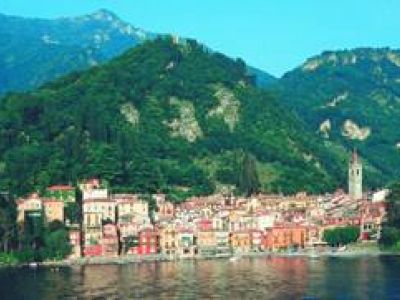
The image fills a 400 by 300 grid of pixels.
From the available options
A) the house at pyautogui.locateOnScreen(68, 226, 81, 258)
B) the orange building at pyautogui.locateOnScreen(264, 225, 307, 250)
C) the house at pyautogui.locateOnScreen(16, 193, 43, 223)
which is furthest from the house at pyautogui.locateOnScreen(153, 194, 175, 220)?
the house at pyautogui.locateOnScreen(16, 193, 43, 223)

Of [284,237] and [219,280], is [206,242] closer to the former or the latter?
[284,237]

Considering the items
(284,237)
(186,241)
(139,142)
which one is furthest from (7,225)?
(139,142)

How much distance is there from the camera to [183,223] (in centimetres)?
13562

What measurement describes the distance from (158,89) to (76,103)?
70.1 ft

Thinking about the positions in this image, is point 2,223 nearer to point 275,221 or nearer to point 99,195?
point 99,195

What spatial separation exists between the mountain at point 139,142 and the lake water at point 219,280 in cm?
4181

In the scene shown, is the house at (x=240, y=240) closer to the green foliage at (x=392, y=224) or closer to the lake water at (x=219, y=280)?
the lake water at (x=219, y=280)

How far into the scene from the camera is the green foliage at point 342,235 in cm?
12925

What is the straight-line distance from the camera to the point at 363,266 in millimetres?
102250

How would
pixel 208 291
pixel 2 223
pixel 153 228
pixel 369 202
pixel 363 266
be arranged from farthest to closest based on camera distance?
1. pixel 369 202
2. pixel 153 228
3. pixel 2 223
4. pixel 363 266
5. pixel 208 291

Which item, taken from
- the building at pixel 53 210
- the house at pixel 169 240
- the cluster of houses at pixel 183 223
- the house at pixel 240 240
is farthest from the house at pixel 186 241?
the building at pixel 53 210

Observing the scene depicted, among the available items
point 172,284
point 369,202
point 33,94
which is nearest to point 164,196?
point 369,202

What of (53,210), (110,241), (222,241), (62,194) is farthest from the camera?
(62,194)

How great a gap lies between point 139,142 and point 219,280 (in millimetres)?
83273
